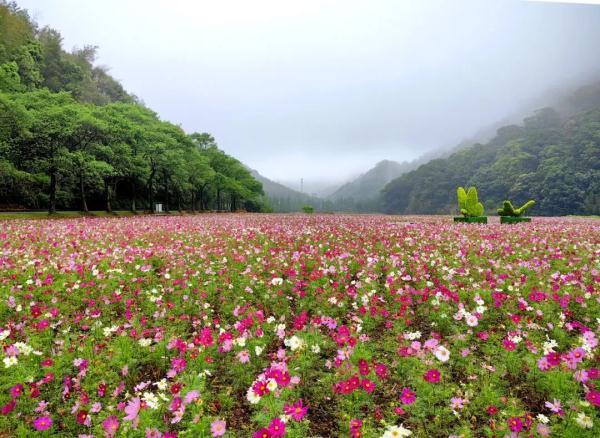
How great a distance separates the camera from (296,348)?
4.17 metres

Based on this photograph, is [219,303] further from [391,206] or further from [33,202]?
[391,206]

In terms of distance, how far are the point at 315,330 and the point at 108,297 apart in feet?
13.6

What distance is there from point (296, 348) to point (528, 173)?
10125cm

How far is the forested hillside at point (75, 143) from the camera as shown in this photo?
93.5 feet

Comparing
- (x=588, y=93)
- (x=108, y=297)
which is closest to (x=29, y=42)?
(x=108, y=297)

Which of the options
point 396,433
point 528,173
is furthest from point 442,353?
point 528,173

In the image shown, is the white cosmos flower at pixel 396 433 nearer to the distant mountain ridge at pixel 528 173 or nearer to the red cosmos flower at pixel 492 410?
the red cosmos flower at pixel 492 410

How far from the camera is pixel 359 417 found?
11.5 ft

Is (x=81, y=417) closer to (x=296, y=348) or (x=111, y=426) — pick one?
(x=111, y=426)

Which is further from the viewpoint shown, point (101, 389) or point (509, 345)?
point (509, 345)

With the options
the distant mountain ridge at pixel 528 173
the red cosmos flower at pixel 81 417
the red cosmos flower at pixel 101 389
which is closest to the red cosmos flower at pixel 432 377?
the red cosmos flower at pixel 81 417

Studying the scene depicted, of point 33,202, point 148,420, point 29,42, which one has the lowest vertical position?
point 148,420

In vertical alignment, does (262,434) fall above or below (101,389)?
above

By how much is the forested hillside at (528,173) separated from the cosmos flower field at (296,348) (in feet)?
275
